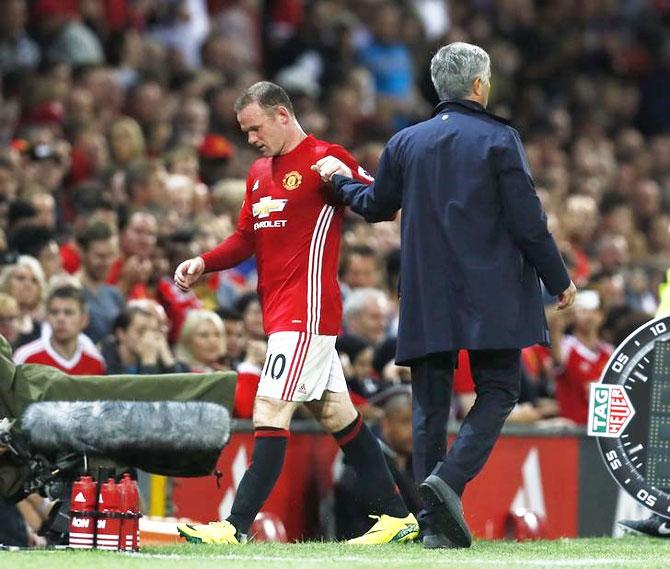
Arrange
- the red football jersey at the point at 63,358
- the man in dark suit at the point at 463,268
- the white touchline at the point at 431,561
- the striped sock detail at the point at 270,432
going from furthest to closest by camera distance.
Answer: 1. the red football jersey at the point at 63,358
2. the striped sock detail at the point at 270,432
3. the man in dark suit at the point at 463,268
4. the white touchline at the point at 431,561

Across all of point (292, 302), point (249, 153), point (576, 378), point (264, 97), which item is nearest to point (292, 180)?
point (264, 97)

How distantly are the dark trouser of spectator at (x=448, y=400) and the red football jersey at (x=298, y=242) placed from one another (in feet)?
1.95

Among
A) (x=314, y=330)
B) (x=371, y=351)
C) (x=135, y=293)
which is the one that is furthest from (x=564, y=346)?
(x=314, y=330)

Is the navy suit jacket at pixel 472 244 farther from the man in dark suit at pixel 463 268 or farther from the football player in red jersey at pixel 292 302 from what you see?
the football player in red jersey at pixel 292 302

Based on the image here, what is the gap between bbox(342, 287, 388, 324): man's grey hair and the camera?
11.7 m

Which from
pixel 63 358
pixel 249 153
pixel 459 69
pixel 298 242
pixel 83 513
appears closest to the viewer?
pixel 83 513

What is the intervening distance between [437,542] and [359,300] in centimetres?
433

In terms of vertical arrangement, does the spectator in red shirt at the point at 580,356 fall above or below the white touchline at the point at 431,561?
above

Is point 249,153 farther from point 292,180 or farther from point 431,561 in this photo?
point 431,561

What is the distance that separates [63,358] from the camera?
10.0 metres

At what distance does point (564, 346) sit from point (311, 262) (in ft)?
15.4

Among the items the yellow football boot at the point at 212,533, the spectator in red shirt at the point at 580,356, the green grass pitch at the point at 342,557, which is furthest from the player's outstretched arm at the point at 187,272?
the spectator in red shirt at the point at 580,356

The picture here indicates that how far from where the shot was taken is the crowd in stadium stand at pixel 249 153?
10.9 m

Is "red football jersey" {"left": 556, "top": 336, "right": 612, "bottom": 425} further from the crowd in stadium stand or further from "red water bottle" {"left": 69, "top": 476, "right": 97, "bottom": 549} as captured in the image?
"red water bottle" {"left": 69, "top": 476, "right": 97, "bottom": 549}
